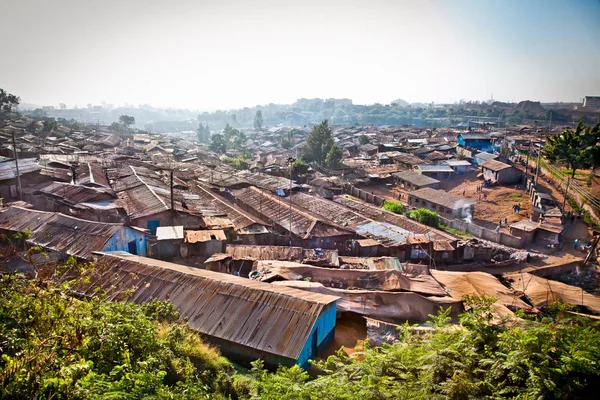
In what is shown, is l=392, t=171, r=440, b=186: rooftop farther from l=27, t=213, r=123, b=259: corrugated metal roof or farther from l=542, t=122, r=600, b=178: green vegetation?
l=27, t=213, r=123, b=259: corrugated metal roof

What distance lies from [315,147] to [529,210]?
30.4m

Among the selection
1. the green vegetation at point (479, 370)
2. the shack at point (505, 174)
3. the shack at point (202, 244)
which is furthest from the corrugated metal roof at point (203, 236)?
the shack at point (505, 174)

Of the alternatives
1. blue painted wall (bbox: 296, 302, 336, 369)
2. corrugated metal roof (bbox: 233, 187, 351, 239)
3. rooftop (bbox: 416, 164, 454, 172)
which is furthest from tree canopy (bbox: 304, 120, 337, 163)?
blue painted wall (bbox: 296, 302, 336, 369)

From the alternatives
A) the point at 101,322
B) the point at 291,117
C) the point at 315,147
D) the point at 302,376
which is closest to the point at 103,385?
the point at 101,322

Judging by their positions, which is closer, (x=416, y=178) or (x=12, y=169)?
(x=12, y=169)

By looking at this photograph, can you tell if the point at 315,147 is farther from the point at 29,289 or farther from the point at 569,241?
the point at 29,289

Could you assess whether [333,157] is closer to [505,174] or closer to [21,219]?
[505,174]

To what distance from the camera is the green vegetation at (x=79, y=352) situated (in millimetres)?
4801

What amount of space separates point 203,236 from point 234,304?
9.81m

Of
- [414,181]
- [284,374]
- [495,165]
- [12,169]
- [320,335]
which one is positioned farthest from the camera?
[495,165]

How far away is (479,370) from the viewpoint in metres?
6.39

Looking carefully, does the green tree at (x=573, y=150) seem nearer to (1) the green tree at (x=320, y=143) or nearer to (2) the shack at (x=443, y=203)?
(2) the shack at (x=443, y=203)

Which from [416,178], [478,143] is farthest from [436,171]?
[478,143]

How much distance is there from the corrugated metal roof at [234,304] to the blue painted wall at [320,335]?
0.89 ft
